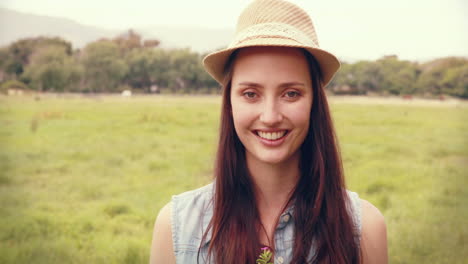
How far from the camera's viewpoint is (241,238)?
4.79 feet

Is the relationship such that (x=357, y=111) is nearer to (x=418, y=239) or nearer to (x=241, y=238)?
(x=418, y=239)

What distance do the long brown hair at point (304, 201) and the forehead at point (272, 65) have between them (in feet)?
0.22

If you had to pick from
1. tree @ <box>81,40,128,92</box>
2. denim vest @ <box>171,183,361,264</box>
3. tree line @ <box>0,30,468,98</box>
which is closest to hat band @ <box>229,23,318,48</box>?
denim vest @ <box>171,183,361,264</box>

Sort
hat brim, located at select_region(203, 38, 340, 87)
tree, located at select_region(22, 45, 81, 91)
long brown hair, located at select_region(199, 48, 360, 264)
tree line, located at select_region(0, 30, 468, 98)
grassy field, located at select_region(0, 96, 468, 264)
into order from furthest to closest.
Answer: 1. tree, located at select_region(22, 45, 81, 91)
2. tree line, located at select_region(0, 30, 468, 98)
3. grassy field, located at select_region(0, 96, 468, 264)
4. long brown hair, located at select_region(199, 48, 360, 264)
5. hat brim, located at select_region(203, 38, 340, 87)

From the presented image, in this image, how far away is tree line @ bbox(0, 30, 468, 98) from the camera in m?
10.4

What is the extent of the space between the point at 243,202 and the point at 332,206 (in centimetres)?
34

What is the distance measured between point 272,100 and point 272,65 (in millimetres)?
125

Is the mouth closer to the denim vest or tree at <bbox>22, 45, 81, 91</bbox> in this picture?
the denim vest

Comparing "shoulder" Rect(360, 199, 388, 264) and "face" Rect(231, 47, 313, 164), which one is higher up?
"face" Rect(231, 47, 313, 164)

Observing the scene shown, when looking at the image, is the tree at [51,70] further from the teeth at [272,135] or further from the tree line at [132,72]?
the teeth at [272,135]

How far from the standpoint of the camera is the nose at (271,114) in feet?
4.48

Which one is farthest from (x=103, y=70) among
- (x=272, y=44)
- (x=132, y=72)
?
(x=272, y=44)

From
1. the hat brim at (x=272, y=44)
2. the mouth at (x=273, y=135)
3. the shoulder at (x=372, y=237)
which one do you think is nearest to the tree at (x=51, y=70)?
the hat brim at (x=272, y=44)

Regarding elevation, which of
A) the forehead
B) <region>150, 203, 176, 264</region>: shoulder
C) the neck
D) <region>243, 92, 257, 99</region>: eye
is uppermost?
the forehead
